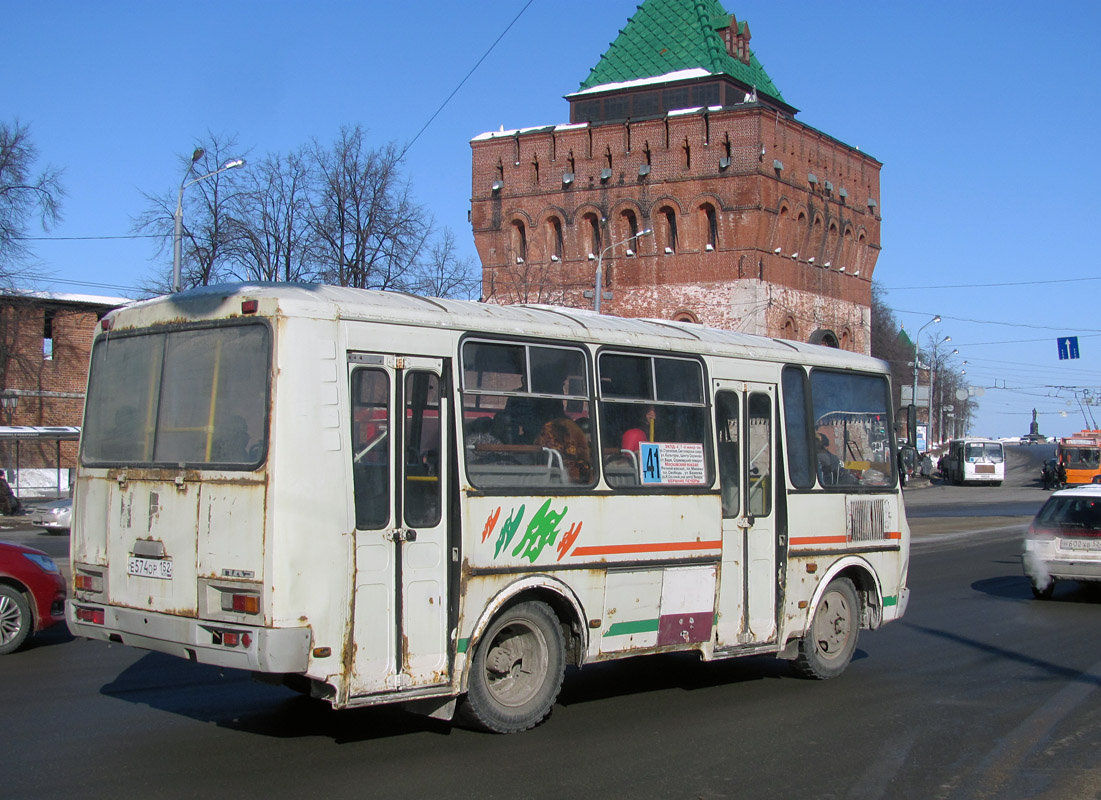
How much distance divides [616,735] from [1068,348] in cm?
6399

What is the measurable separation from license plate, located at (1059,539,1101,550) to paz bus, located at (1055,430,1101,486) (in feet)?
148

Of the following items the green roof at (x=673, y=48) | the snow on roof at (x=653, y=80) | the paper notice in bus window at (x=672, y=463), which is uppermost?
the green roof at (x=673, y=48)

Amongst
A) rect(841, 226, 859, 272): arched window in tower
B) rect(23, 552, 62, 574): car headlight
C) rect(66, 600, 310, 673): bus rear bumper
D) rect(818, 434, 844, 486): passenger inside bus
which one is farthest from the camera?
rect(841, 226, 859, 272): arched window in tower

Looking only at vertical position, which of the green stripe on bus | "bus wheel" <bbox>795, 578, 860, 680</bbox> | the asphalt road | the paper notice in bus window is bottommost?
the asphalt road

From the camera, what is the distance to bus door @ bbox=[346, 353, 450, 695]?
22.1 feet

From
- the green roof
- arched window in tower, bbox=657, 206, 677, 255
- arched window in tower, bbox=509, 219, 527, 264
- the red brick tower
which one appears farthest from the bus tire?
the green roof

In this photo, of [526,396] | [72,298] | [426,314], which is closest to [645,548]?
[526,396]

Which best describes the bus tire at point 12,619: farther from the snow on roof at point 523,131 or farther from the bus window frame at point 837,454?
the snow on roof at point 523,131

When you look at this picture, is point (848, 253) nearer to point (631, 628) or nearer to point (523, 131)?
point (523, 131)

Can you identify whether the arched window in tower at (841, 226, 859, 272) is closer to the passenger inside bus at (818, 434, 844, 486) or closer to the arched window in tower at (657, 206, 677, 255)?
the arched window in tower at (657, 206, 677, 255)

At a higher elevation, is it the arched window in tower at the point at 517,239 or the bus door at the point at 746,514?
the arched window in tower at the point at 517,239

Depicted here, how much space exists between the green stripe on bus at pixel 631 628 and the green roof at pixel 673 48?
50.1m

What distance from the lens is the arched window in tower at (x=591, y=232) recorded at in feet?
181

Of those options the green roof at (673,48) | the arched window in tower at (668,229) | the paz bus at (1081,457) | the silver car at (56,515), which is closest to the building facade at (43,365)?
the silver car at (56,515)
